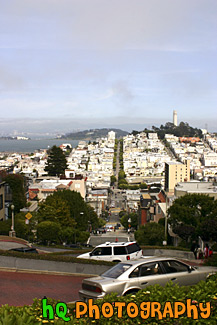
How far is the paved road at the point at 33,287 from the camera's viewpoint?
9672mm

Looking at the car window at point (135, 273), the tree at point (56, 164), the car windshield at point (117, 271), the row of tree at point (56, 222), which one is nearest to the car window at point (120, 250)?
the car windshield at point (117, 271)

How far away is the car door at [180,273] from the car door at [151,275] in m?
0.13

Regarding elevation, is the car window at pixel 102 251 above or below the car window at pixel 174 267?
below

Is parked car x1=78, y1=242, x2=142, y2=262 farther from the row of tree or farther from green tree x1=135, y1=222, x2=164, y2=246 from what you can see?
green tree x1=135, y1=222, x2=164, y2=246

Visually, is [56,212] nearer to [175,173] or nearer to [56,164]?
[56,164]

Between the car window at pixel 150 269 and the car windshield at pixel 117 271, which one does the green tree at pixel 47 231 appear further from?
the car window at pixel 150 269

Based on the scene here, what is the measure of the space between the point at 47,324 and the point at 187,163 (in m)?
162

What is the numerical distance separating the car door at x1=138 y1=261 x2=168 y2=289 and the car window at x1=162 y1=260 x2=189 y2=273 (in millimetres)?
158

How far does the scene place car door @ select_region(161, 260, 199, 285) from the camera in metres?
8.73

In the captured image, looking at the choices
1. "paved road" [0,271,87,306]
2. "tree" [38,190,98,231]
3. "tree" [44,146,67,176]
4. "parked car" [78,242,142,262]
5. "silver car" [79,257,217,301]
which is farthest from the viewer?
"tree" [44,146,67,176]

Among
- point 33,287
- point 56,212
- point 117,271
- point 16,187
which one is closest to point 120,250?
point 33,287

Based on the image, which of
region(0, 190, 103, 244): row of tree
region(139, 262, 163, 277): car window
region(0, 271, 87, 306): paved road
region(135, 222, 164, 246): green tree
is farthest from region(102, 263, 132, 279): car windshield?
region(135, 222, 164, 246): green tree

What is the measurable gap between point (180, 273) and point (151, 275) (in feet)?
2.22

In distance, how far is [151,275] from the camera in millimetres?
8531
